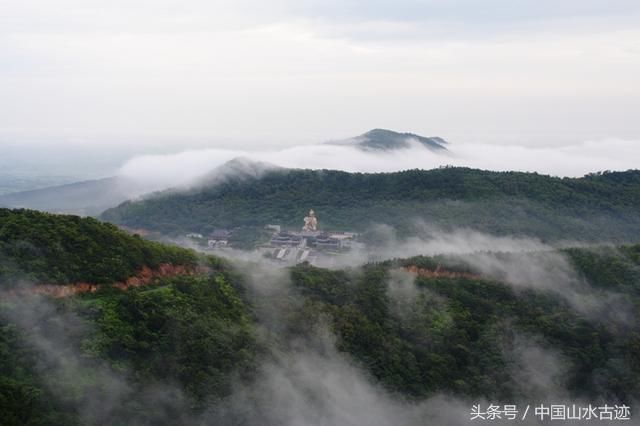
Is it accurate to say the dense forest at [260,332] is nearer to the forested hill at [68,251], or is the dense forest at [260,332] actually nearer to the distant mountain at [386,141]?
the forested hill at [68,251]

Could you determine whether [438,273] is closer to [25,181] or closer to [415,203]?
[415,203]

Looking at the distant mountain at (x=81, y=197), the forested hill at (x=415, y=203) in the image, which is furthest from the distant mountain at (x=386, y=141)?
the forested hill at (x=415, y=203)

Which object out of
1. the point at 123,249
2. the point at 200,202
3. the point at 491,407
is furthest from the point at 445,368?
the point at 200,202

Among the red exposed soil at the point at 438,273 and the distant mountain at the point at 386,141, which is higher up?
the distant mountain at the point at 386,141

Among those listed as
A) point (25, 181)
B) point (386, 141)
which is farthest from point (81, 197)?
point (386, 141)

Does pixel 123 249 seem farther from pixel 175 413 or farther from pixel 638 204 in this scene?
pixel 638 204

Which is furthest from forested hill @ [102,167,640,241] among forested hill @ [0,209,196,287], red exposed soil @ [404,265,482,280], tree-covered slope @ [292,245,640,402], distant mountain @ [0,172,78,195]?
distant mountain @ [0,172,78,195]
